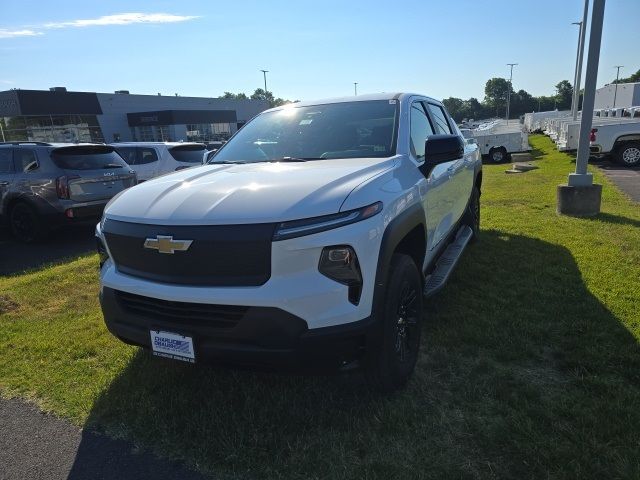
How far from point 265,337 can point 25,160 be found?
7.21m

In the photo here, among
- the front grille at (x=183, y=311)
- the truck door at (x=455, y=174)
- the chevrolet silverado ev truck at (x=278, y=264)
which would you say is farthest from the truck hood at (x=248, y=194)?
the truck door at (x=455, y=174)

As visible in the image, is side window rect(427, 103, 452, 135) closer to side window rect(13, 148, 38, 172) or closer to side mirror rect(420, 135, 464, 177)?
side mirror rect(420, 135, 464, 177)

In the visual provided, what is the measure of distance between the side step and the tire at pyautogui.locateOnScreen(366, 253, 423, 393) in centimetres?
38

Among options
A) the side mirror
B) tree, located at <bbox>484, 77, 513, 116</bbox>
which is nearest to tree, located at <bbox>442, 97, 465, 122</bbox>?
tree, located at <bbox>484, 77, 513, 116</bbox>

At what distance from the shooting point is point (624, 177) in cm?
1224

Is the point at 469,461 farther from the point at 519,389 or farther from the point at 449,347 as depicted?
the point at 449,347

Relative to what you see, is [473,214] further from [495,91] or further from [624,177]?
[495,91]

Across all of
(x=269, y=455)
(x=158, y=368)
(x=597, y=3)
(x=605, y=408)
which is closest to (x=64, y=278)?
(x=158, y=368)

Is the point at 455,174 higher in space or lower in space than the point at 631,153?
higher

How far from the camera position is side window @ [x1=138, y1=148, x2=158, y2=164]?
1110 cm

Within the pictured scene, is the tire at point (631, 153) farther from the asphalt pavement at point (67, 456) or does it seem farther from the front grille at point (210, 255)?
the asphalt pavement at point (67, 456)

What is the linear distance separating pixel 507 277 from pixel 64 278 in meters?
4.99

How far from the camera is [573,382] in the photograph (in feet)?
9.84

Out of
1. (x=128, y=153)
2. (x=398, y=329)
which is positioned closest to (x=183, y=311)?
(x=398, y=329)
